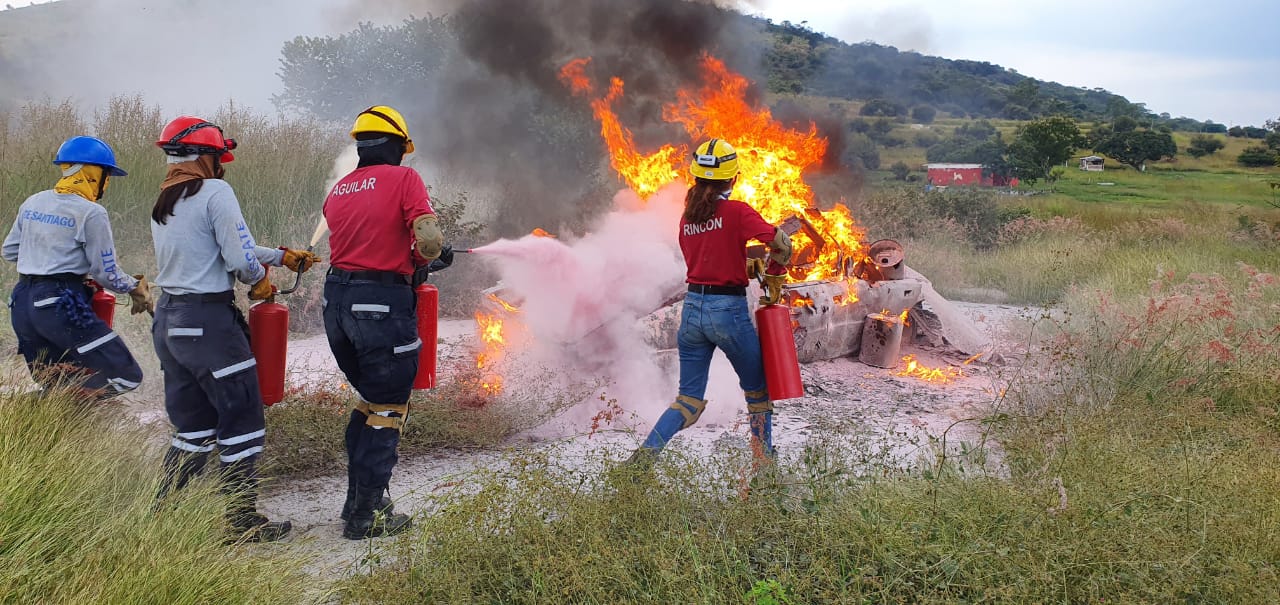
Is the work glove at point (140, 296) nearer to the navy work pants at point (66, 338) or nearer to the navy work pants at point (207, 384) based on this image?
the navy work pants at point (66, 338)

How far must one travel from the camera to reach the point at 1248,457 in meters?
4.23

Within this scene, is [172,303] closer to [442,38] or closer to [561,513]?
[561,513]

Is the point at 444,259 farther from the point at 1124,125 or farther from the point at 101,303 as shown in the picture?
the point at 1124,125

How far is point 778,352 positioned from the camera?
444 centimetres

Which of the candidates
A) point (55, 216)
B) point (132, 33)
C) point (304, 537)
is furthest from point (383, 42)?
point (132, 33)

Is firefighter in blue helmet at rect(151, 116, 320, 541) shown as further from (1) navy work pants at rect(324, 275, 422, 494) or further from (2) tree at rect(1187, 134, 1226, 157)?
(2) tree at rect(1187, 134, 1226, 157)

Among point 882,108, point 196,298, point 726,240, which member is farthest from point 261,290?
point 882,108

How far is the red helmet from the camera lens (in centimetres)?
376

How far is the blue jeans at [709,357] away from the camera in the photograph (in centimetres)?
440

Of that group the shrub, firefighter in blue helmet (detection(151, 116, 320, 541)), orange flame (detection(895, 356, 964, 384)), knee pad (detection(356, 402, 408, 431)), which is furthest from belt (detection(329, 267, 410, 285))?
the shrub

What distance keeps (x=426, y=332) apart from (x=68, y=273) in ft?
5.98

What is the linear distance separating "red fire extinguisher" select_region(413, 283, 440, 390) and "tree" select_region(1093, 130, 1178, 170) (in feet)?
91.0

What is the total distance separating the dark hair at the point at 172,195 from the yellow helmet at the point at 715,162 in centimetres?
241

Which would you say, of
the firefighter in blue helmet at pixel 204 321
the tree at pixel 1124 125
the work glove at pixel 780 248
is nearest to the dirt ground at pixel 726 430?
the firefighter in blue helmet at pixel 204 321
